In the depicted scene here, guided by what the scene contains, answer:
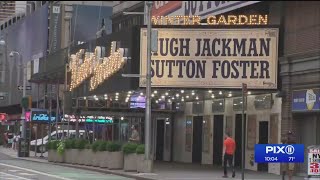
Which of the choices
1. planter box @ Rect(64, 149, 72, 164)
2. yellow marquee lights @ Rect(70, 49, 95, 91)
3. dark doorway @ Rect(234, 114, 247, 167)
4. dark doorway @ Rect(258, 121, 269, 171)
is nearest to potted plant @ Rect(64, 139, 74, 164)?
planter box @ Rect(64, 149, 72, 164)

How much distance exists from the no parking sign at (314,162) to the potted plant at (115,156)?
11569 mm

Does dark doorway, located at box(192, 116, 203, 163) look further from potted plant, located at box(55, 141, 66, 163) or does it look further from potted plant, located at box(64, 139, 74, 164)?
potted plant, located at box(55, 141, 66, 163)

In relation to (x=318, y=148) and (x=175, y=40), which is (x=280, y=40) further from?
(x=318, y=148)

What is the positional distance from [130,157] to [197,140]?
9.23 metres

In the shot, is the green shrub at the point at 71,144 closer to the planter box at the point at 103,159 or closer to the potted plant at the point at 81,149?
the potted plant at the point at 81,149

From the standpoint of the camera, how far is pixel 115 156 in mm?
28125

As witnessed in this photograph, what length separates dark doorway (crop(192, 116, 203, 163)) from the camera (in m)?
35.0

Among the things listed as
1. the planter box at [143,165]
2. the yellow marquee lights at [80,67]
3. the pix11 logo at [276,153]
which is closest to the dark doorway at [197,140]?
the yellow marquee lights at [80,67]

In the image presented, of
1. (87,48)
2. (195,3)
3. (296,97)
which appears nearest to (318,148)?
(296,97)

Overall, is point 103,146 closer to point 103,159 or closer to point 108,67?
point 103,159

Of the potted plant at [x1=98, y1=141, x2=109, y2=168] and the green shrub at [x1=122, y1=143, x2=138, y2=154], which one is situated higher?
the green shrub at [x1=122, y1=143, x2=138, y2=154]

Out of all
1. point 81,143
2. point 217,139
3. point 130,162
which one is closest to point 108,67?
point 81,143

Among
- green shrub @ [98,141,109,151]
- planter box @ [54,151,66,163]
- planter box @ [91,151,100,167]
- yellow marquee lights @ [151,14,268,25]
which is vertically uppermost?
yellow marquee lights @ [151,14,268,25]

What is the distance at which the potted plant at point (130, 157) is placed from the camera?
26453mm
